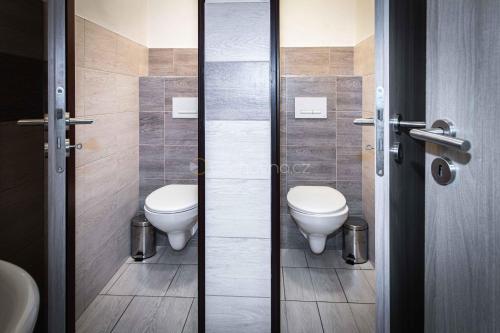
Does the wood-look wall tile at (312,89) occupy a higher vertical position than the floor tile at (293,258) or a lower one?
higher

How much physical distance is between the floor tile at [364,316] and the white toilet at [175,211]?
87 centimetres

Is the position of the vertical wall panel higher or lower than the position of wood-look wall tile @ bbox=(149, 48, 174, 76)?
lower

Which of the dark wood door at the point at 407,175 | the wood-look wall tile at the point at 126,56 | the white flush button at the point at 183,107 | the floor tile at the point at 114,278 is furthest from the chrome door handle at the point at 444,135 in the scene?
the floor tile at the point at 114,278

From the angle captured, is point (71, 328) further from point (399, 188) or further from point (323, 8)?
A: point (323, 8)

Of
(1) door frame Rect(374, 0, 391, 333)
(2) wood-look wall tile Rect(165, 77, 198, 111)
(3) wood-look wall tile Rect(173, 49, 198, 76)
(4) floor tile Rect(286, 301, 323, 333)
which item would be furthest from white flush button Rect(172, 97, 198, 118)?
(4) floor tile Rect(286, 301, 323, 333)

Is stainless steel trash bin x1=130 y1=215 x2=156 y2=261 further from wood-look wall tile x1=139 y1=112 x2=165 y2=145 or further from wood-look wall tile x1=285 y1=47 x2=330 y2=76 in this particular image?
wood-look wall tile x1=285 y1=47 x2=330 y2=76

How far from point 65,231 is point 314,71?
4.36ft

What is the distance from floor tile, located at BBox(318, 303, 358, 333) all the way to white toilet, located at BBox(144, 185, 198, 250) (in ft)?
2.45

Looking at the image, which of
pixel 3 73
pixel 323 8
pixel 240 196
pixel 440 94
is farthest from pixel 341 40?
pixel 3 73

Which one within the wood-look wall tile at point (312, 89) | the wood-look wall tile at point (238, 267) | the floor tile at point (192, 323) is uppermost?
the wood-look wall tile at point (312, 89)

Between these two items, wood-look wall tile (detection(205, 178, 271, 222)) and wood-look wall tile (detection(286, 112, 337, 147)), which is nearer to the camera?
wood-look wall tile (detection(205, 178, 271, 222))

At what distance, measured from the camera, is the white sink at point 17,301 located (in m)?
0.67

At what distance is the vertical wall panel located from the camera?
58.3 inches

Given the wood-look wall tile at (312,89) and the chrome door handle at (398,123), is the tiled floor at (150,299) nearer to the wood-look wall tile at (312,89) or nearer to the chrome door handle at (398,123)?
the wood-look wall tile at (312,89)
